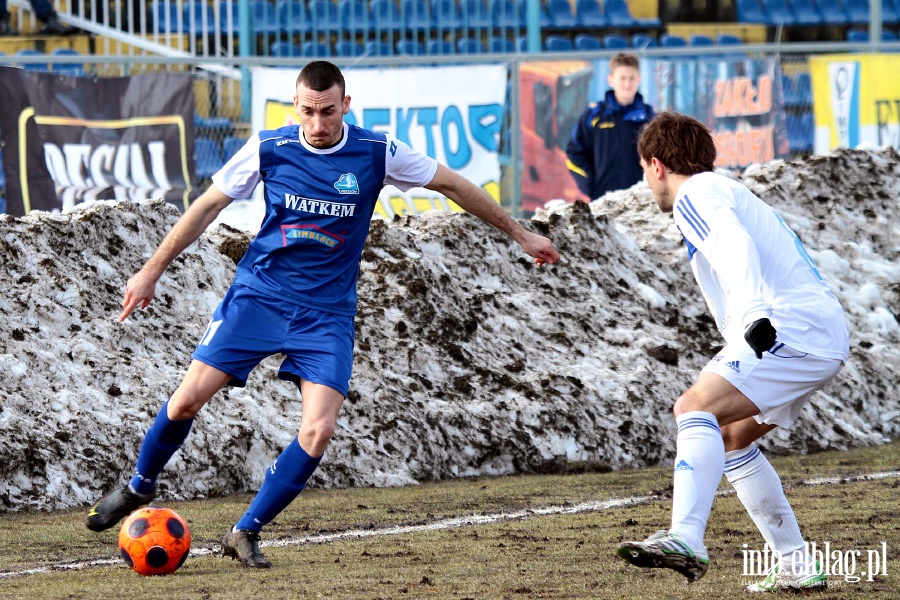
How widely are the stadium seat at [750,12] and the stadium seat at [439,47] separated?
7.35 meters

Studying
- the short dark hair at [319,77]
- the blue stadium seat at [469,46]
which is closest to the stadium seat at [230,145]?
the blue stadium seat at [469,46]

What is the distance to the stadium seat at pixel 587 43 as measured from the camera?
21.4m

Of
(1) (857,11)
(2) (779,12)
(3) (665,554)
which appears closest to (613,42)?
(2) (779,12)

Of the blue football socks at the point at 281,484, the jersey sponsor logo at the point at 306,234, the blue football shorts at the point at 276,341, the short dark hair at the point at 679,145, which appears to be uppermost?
the short dark hair at the point at 679,145

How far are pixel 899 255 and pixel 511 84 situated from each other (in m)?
4.39

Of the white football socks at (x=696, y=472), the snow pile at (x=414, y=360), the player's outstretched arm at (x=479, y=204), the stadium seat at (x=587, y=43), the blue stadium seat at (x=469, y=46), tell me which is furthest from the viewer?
the stadium seat at (x=587, y=43)

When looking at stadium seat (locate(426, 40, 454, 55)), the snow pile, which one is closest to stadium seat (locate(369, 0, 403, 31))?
stadium seat (locate(426, 40, 454, 55))

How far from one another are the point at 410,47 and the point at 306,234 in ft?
39.4

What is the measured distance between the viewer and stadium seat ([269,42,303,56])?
695 inches

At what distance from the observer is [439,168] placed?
6238 millimetres

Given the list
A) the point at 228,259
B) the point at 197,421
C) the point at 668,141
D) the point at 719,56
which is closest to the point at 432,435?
the point at 197,421

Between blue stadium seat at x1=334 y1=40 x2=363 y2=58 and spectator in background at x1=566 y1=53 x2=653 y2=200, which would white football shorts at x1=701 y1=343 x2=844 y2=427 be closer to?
Answer: spectator in background at x1=566 y1=53 x2=653 y2=200

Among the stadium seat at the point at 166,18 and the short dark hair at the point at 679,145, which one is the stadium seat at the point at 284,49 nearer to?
the stadium seat at the point at 166,18

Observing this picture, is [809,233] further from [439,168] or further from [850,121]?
[439,168]
